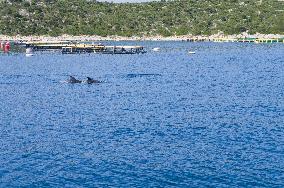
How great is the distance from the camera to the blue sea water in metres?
43.8

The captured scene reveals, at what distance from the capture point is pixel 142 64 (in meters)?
144

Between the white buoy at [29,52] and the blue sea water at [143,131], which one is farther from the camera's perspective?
the white buoy at [29,52]

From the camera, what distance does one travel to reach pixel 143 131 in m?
59.2

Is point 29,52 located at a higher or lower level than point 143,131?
lower

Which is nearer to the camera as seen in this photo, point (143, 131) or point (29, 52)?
point (143, 131)

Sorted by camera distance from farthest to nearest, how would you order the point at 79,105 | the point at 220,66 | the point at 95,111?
the point at 220,66 < the point at 79,105 < the point at 95,111

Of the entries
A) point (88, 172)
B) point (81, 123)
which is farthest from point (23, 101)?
point (88, 172)

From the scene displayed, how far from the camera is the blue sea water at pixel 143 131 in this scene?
43.8 meters

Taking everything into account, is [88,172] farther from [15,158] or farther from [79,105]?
[79,105]

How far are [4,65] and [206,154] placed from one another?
101 meters

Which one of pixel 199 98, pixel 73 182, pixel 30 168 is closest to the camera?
pixel 73 182

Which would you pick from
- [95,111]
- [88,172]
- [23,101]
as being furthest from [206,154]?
[23,101]

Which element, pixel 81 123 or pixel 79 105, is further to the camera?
pixel 79 105

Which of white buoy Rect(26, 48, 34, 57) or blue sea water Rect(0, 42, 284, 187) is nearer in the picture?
blue sea water Rect(0, 42, 284, 187)
